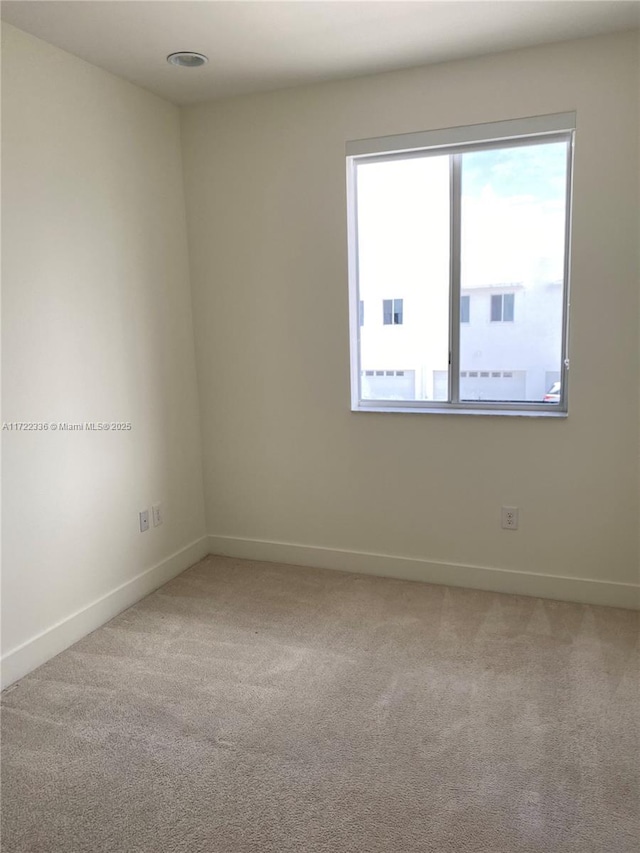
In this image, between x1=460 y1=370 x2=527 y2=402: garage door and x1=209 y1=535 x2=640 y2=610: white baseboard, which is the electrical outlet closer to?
x1=209 y1=535 x2=640 y2=610: white baseboard

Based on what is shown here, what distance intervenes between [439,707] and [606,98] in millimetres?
2600

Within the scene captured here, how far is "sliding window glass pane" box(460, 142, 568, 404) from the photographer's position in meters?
2.92

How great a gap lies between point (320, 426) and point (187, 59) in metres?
1.86

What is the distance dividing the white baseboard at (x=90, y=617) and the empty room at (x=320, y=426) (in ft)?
0.06

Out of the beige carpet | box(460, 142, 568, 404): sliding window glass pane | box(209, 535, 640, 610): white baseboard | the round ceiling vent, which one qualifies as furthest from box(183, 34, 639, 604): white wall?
the round ceiling vent

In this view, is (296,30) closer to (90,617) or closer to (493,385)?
(493,385)

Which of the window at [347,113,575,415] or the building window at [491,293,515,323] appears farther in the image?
the building window at [491,293,515,323]

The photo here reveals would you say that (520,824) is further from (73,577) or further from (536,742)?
(73,577)

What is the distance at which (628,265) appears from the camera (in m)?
2.72

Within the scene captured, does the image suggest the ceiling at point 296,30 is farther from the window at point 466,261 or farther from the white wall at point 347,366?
the window at point 466,261

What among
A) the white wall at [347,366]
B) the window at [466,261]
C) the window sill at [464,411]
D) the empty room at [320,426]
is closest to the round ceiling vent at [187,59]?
the empty room at [320,426]

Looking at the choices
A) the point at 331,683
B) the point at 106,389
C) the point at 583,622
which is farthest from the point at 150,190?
the point at 583,622

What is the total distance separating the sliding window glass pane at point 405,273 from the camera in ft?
10.3

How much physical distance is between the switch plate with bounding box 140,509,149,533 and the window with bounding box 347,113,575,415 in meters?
1.26
